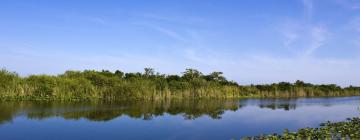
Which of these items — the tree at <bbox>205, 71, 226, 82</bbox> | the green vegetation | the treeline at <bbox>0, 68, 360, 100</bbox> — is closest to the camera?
the green vegetation

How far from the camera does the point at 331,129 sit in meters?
16.0

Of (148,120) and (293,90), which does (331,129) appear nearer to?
(148,120)

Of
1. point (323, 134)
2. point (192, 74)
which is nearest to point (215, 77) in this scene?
point (192, 74)

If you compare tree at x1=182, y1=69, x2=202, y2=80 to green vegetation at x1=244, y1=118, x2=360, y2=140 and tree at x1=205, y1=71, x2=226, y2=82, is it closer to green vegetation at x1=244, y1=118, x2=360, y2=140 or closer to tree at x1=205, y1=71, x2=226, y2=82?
tree at x1=205, y1=71, x2=226, y2=82

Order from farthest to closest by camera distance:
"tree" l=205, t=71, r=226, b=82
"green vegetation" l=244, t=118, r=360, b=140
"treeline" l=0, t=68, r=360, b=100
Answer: "tree" l=205, t=71, r=226, b=82, "treeline" l=0, t=68, r=360, b=100, "green vegetation" l=244, t=118, r=360, b=140

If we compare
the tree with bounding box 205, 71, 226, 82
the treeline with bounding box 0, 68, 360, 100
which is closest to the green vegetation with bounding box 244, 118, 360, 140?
the treeline with bounding box 0, 68, 360, 100

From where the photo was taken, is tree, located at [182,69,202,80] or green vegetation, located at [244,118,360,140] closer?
green vegetation, located at [244,118,360,140]

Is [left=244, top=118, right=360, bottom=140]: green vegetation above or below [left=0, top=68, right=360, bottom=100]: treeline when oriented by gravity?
below

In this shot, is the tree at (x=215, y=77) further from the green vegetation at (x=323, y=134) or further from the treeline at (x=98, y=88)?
the green vegetation at (x=323, y=134)

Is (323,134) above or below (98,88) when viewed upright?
below

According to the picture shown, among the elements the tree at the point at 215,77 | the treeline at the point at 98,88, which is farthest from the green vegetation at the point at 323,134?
the tree at the point at 215,77

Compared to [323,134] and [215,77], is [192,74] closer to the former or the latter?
[215,77]

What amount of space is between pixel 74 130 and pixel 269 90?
45.3 metres

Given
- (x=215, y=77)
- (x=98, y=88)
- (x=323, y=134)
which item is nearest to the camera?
(x=323, y=134)
